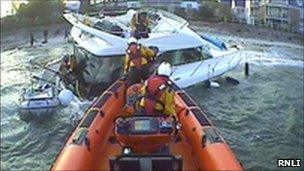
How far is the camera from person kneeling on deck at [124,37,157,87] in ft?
38.4

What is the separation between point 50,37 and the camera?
1142 inches

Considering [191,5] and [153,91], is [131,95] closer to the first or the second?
[153,91]

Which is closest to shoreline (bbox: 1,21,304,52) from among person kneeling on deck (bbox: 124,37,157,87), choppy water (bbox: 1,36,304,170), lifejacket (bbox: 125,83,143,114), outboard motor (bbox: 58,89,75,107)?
choppy water (bbox: 1,36,304,170)

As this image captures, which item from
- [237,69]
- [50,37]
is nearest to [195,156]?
[237,69]

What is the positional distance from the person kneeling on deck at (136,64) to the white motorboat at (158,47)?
133 inches

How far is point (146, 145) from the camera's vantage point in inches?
299

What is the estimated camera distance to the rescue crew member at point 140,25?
1730 cm

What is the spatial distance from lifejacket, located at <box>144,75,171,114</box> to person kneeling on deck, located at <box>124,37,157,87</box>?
3.45 meters

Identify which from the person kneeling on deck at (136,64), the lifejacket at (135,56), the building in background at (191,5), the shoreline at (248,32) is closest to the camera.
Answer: the person kneeling on deck at (136,64)

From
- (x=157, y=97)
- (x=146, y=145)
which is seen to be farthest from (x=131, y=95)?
(x=146, y=145)

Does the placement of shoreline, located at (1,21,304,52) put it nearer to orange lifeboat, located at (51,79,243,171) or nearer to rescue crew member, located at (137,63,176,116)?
orange lifeboat, located at (51,79,243,171)

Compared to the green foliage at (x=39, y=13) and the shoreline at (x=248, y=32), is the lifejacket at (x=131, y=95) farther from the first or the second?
the green foliage at (x=39, y=13)

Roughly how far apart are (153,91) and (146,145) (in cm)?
80

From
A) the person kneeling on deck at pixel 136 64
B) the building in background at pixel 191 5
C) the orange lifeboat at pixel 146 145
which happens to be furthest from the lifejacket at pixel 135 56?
the building in background at pixel 191 5
